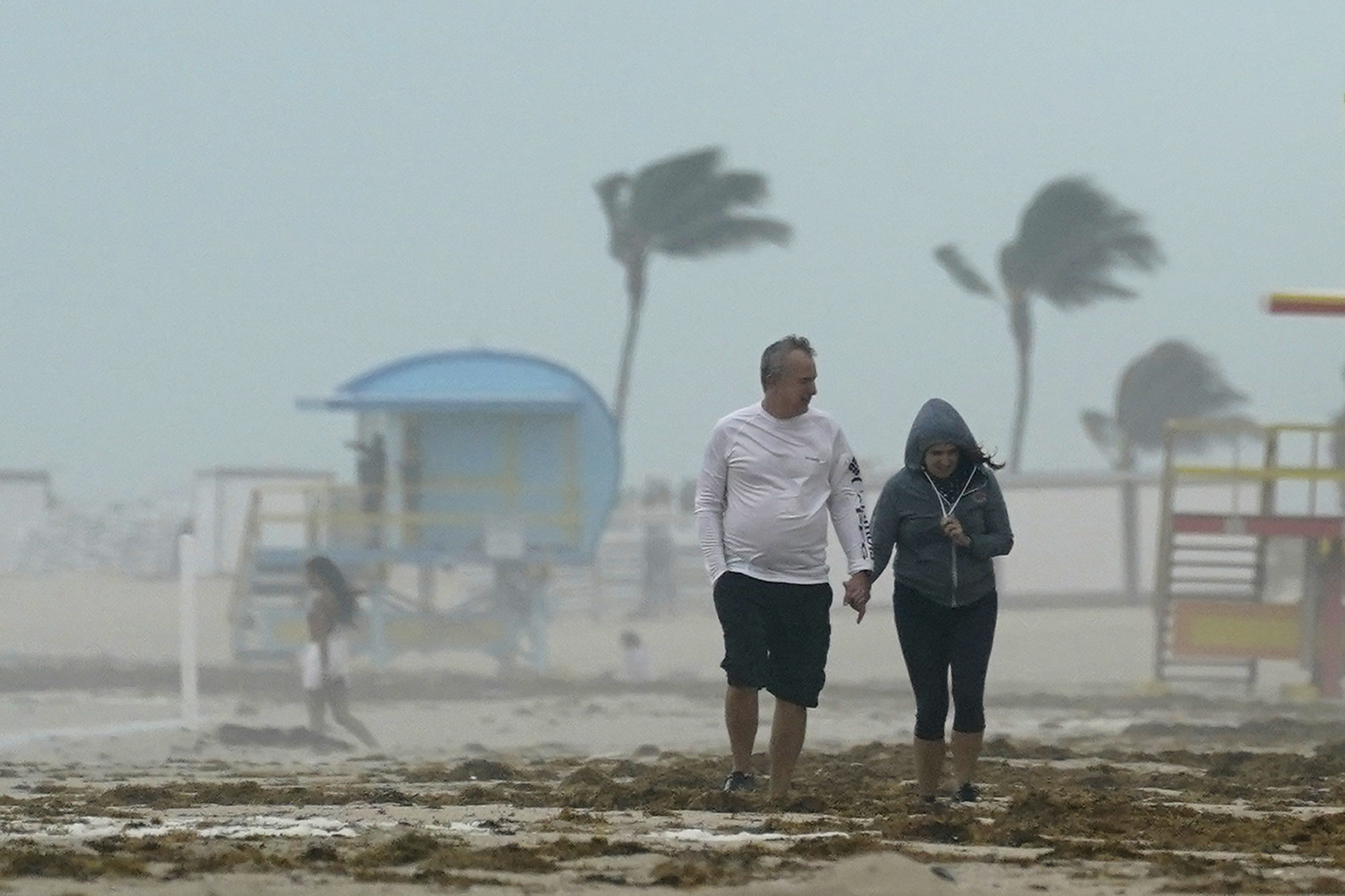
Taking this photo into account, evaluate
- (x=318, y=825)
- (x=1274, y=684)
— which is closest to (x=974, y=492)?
(x=318, y=825)

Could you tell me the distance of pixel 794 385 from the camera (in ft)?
29.2

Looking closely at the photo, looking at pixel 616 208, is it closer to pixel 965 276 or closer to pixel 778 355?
pixel 965 276

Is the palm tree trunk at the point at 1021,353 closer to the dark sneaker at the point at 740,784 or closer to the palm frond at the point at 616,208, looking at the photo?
the palm frond at the point at 616,208

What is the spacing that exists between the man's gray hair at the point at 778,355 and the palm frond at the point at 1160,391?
218 feet

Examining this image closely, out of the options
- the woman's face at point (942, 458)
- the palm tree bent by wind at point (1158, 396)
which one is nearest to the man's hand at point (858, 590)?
the woman's face at point (942, 458)

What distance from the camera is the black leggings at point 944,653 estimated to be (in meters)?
8.93

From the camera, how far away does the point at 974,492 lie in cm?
891

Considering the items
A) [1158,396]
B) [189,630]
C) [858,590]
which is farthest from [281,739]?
[1158,396]

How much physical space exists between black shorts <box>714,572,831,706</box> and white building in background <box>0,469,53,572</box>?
170ft

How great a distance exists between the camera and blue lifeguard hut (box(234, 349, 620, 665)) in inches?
1110

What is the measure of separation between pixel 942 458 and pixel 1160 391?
223ft

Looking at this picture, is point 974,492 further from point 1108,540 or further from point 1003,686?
point 1108,540

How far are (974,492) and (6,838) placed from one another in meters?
3.38

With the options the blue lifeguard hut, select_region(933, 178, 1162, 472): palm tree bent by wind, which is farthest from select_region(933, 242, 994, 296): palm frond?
the blue lifeguard hut
